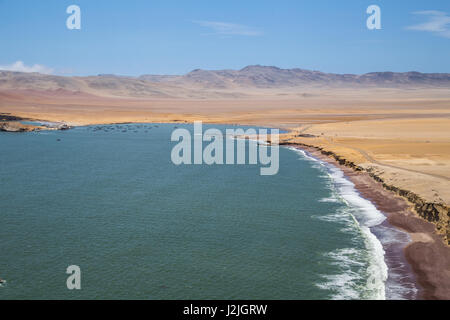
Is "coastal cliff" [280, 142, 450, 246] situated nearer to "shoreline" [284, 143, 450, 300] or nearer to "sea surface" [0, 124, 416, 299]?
"shoreline" [284, 143, 450, 300]

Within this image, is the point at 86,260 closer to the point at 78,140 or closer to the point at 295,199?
the point at 295,199

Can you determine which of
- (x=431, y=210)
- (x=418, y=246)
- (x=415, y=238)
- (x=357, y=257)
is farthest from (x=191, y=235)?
(x=431, y=210)

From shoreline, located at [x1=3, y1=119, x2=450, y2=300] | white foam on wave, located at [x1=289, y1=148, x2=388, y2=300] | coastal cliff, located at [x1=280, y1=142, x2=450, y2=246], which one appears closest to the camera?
white foam on wave, located at [x1=289, y1=148, x2=388, y2=300]

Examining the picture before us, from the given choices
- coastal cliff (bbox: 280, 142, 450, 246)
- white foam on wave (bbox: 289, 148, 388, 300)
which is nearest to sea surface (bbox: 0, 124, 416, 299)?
white foam on wave (bbox: 289, 148, 388, 300)

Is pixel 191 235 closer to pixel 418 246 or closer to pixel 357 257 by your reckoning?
pixel 357 257

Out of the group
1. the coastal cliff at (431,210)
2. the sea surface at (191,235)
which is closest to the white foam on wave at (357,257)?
the sea surface at (191,235)
